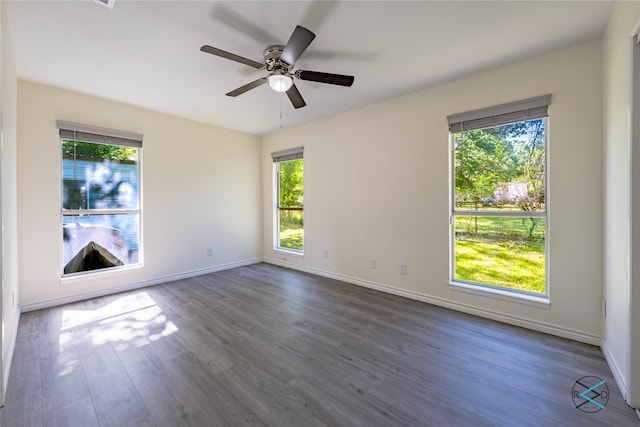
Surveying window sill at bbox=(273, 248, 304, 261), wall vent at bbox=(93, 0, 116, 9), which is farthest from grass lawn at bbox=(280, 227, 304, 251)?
wall vent at bbox=(93, 0, 116, 9)

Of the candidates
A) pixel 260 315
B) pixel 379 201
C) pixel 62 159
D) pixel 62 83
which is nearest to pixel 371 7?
pixel 379 201

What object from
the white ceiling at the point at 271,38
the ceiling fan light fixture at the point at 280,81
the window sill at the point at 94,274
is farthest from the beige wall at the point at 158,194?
the ceiling fan light fixture at the point at 280,81

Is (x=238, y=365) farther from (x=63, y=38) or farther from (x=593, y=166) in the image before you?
(x=593, y=166)

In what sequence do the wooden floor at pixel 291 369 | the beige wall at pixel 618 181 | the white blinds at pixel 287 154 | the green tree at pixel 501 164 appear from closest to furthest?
the wooden floor at pixel 291 369, the beige wall at pixel 618 181, the green tree at pixel 501 164, the white blinds at pixel 287 154

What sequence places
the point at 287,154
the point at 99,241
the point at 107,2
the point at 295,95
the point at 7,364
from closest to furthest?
the point at 107,2, the point at 7,364, the point at 295,95, the point at 99,241, the point at 287,154

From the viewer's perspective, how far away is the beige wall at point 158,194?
116 inches

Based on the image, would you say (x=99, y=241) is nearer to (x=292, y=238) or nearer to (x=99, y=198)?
(x=99, y=198)

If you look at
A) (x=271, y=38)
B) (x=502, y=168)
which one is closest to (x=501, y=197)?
(x=502, y=168)

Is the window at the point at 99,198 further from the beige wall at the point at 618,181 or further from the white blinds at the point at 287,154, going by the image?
the beige wall at the point at 618,181

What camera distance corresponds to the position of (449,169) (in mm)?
3006

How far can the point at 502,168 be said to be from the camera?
2732 millimetres

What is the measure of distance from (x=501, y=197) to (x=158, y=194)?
4.45 m

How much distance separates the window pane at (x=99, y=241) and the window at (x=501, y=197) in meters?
4.29

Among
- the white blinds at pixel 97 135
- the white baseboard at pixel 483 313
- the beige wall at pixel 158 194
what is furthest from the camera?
the white blinds at pixel 97 135
